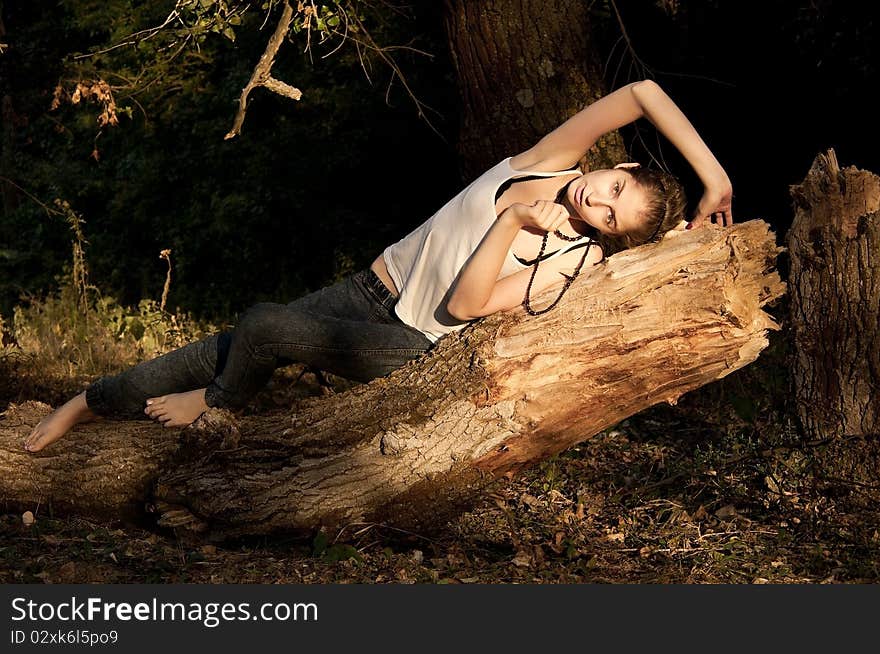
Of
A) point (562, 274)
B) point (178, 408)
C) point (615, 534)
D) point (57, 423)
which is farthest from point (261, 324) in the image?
point (615, 534)

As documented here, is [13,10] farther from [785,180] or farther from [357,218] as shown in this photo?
[785,180]

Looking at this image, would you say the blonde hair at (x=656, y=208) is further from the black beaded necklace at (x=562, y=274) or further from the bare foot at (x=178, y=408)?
the bare foot at (x=178, y=408)

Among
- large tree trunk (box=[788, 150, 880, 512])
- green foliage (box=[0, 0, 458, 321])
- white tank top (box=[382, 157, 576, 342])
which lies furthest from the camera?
green foliage (box=[0, 0, 458, 321])

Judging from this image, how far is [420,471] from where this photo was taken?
409 cm

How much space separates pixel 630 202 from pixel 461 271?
2.23 feet

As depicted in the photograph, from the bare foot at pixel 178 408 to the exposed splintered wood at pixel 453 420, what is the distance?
8 centimetres

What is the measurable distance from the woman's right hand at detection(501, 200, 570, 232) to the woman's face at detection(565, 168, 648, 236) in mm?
87

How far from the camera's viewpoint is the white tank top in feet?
13.5

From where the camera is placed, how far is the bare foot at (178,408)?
443 cm

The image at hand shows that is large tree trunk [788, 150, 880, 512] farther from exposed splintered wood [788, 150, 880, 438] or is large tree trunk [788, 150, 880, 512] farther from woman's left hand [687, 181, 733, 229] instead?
woman's left hand [687, 181, 733, 229]

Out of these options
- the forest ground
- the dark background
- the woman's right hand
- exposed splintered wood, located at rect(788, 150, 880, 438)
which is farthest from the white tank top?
the dark background

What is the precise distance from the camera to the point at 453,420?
4.02m

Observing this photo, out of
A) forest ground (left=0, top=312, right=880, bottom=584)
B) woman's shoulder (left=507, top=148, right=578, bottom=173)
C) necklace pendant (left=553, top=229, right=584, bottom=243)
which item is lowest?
forest ground (left=0, top=312, right=880, bottom=584)

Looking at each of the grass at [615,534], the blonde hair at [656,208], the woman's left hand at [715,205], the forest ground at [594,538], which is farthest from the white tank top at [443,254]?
the grass at [615,534]
